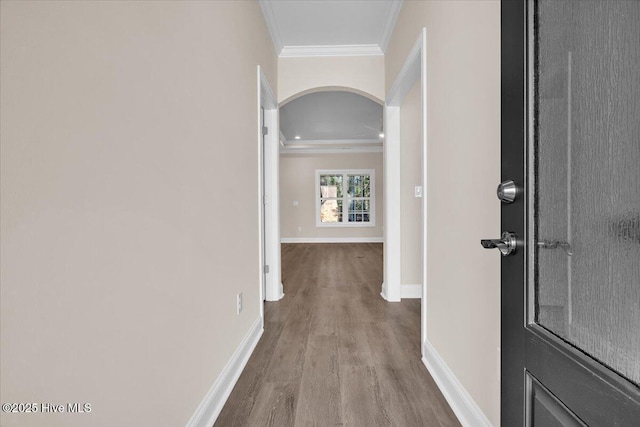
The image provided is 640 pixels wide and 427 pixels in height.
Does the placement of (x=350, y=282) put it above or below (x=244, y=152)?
below

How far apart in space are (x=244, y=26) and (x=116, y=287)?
197 centimetres

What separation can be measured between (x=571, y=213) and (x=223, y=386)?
1.69 meters

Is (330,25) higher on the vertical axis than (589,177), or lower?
higher

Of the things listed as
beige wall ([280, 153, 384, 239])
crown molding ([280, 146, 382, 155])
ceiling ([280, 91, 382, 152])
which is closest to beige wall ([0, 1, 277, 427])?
ceiling ([280, 91, 382, 152])

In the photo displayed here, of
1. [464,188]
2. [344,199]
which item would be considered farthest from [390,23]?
[344,199]

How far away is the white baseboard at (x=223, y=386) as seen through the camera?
1448 millimetres

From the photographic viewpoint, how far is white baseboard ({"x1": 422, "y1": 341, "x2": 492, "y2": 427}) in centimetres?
141

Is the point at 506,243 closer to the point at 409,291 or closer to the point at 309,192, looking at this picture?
the point at 409,291

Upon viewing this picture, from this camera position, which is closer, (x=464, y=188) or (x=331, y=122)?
(x=464, y=188)

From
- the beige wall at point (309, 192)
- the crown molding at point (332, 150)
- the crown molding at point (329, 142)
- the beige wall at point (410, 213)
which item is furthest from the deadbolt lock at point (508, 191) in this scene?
the beige wall at point (309, 192)

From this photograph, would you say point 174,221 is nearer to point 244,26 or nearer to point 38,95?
point 38,95

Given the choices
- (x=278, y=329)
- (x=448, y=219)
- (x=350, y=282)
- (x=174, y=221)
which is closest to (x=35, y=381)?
(x=174, y=221)

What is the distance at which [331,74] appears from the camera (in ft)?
11.7

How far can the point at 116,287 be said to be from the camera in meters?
0.90
